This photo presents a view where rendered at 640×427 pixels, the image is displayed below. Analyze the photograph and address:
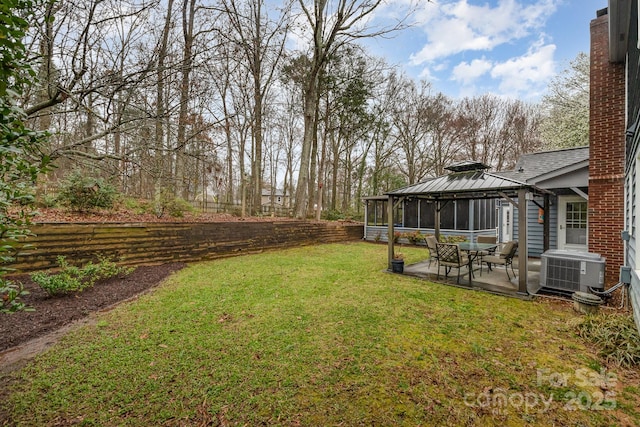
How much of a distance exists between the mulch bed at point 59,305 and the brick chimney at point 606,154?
8.65m

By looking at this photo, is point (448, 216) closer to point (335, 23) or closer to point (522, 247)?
point (522, 247)

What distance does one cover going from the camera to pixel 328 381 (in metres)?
2.40

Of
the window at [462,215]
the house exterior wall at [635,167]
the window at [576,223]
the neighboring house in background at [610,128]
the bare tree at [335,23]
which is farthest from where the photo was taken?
the window at [462,215]

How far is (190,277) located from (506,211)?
11.7 metres

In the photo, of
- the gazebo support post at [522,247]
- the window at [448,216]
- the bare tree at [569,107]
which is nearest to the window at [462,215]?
the window at [448,216]

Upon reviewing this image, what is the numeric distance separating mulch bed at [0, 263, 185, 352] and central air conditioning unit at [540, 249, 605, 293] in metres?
7.74

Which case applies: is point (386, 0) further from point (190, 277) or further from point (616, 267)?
point (190, 277)

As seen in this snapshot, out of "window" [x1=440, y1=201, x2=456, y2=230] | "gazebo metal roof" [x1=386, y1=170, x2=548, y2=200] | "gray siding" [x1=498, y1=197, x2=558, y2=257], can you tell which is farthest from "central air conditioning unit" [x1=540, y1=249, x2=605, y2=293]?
"window" [x1=440, y1=201, x2=456, y2=230]

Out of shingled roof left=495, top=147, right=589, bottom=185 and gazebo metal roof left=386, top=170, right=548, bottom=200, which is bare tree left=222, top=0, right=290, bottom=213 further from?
shingled roof left=495, top=147, right=589, bottom=185

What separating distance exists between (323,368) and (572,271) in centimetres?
506

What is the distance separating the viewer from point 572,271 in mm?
4723

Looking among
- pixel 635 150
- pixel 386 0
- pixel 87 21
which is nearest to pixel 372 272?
pixel 635 150

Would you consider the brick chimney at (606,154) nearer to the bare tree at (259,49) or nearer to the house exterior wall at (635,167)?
Answer: the house exterior wall at (635,167)

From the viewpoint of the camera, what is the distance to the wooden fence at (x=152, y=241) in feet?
16.4
